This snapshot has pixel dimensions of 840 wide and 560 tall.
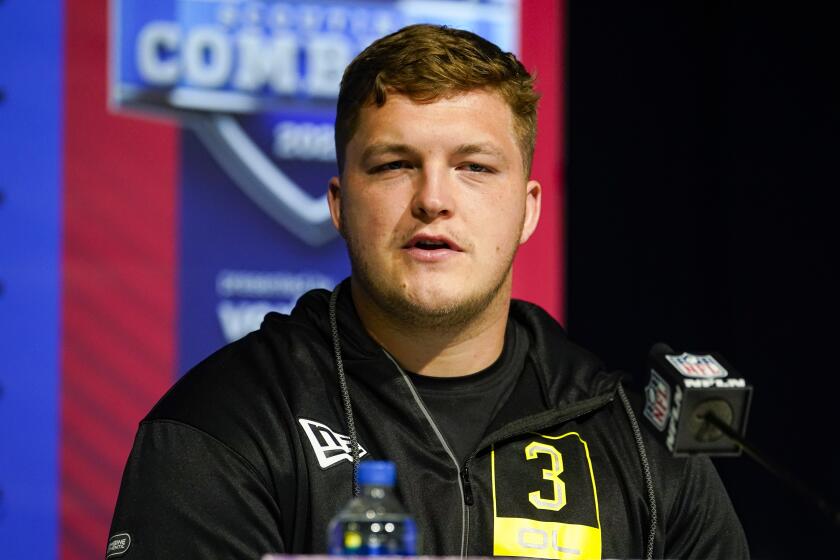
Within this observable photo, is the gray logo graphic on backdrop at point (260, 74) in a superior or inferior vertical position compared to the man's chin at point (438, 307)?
superior

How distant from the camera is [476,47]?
1.90 meters

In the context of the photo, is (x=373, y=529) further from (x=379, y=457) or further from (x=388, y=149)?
(x=388, y=149)

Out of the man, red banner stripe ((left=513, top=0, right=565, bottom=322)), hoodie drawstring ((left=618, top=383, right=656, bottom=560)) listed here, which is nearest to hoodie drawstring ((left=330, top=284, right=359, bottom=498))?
the man

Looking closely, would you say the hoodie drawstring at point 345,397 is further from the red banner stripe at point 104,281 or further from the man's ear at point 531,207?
the red banner stripe at point 104,281

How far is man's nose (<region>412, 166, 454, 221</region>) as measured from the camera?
5.74 feet

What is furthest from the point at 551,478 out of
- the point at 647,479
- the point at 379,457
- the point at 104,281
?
the point at 104,281

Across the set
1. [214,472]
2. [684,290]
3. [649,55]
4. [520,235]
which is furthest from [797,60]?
[214,472]

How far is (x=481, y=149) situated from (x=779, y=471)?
767 mm

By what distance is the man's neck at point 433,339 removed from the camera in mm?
1879

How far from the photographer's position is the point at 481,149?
1.83 m

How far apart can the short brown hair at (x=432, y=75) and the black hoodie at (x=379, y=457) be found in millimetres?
336

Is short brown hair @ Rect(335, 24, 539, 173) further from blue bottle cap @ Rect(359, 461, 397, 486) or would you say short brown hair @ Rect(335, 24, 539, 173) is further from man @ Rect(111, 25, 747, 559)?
blue bottle cap @ Rect(359, 461, 397, 486)

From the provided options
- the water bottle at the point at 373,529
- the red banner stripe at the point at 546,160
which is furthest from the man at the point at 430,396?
the red banner stripe at the point at 546,160

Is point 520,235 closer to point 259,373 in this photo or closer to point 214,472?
point 259,373
